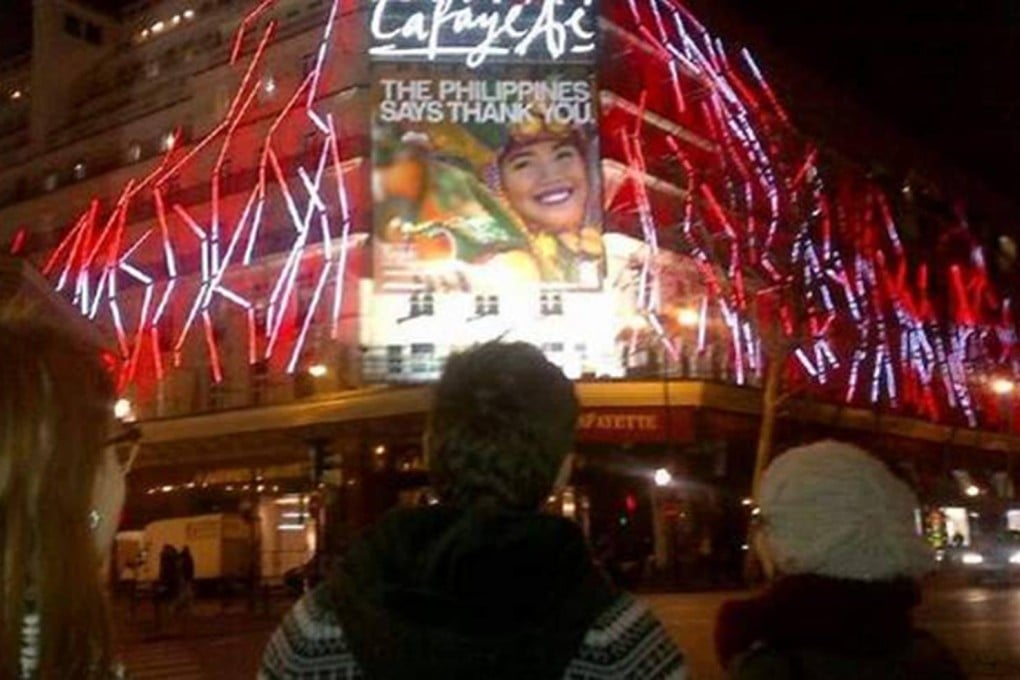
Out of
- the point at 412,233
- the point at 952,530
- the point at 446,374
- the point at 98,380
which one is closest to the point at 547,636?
the point at 446,374

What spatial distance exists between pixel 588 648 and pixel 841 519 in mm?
909

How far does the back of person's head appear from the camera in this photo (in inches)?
97.2

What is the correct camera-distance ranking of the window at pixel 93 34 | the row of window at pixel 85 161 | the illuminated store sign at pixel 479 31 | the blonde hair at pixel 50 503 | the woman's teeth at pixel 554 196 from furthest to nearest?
the window at pixel 93 34
the row of window at pixel 85 161
the illuminated store sign at pixel 479 31
the woman's teeth at pixel 554 196
the blonde hair at pixel 50 503

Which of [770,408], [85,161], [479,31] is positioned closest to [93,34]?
[85,161]

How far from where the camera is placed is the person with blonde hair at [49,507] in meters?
1.92

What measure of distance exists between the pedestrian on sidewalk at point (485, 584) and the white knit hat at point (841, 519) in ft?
2.39

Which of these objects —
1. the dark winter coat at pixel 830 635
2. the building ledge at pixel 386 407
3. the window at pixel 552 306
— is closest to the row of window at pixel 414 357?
the building ledge at pixel 386 407

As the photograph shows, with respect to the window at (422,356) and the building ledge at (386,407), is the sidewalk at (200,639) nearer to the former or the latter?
the building ledge at (386,407)

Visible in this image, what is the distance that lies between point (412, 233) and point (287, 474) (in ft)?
29.5

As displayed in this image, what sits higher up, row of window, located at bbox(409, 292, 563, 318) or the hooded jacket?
row of window, located at bbox(409, 292, 563, 318)

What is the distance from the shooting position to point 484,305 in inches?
A: 1473

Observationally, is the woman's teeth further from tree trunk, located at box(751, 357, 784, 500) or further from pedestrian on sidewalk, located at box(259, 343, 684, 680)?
pedestrian on sidewalk, located at box(259, 343, 684, 680)

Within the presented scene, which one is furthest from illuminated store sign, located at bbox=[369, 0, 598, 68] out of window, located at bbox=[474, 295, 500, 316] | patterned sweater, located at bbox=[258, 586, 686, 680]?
patterned sweater, located at bbox=[258, 586, 686, 680]

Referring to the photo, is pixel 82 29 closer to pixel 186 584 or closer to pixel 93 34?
pixel 93 34
